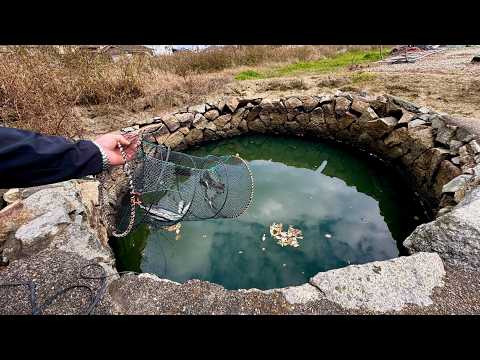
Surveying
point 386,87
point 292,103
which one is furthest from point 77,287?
point 386,87

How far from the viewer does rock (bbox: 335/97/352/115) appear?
6.53 metres

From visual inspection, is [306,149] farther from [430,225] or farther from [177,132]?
[430,225]

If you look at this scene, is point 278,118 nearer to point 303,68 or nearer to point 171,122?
point 171,122

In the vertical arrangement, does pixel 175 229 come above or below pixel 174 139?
below

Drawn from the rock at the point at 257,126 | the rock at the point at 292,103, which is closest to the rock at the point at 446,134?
the rock at the point at 292,103

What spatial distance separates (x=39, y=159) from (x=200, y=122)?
6040 millimetres

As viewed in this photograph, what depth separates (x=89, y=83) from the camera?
6.80 metres

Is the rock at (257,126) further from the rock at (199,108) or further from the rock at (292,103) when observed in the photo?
the rock at (199,108)

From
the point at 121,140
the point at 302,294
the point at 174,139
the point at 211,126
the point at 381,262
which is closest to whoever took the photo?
the point at 121,140

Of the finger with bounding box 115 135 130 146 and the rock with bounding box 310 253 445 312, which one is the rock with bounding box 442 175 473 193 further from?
the finger with bounding box 115 135 130 146

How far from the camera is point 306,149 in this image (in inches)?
269

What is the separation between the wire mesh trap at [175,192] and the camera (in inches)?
133

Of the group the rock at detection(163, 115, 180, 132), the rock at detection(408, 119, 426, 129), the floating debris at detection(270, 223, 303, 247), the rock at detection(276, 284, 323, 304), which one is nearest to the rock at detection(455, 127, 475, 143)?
the rock at detection(408, 119, 426, 129)
